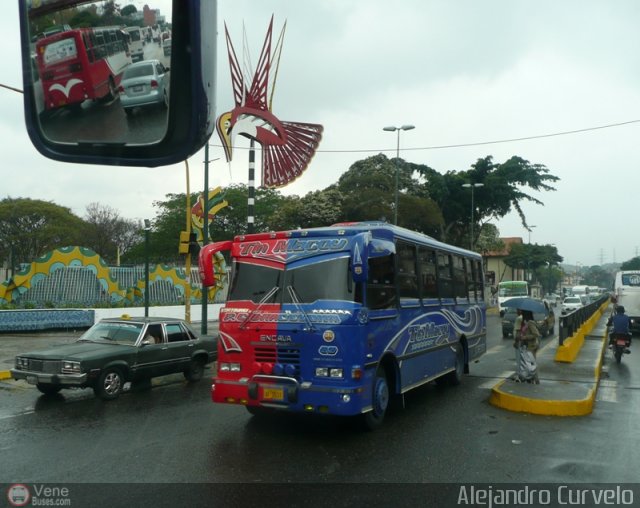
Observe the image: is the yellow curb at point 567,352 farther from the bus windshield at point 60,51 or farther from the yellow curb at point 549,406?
the bus windshield at point 60,51

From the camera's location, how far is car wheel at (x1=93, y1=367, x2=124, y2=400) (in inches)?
403

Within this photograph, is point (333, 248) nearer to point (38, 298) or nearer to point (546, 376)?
point (546, 376)

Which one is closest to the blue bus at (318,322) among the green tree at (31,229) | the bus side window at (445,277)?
the bus side window at (445,277)

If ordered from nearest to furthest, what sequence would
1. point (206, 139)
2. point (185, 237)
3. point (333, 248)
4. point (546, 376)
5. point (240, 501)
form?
1. point (206, 139)
2. point (240, 501)
3. point (333, 248)
4. point (546, 376)
5. point (185, 237)

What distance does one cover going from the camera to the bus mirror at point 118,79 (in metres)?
2.01

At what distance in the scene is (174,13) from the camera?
79.4 inches

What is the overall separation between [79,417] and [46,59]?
8191mm

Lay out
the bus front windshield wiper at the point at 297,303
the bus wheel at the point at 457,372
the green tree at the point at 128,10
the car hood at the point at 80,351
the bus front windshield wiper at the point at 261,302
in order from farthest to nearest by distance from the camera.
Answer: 1. the bus wheel at the point at 457,372
2. the car hood at the point at 80,351
3. the bus front windshield wiper at the point at 261,302
4. the bus front windshield wiper at the point at 297,303
5. the green tree at the point at 128,10

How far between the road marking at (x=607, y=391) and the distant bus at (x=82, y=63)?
11.0 metres

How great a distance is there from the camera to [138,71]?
2.11 metres

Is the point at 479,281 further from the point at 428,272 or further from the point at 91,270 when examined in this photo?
the point at 91,270

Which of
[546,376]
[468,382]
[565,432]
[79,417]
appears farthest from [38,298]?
[565,432]

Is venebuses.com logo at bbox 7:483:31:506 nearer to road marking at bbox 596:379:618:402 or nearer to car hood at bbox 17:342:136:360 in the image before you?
car hood at bbox 17:342:136:360

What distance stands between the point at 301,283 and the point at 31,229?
50382 mm
